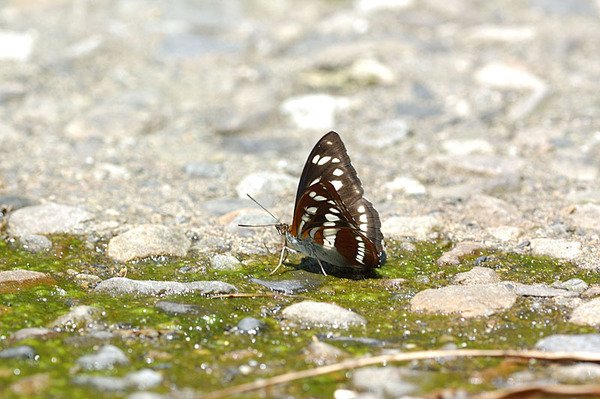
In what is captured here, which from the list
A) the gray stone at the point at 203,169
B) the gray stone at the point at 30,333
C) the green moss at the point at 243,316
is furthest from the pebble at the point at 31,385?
the gray stone at the point at 203,169

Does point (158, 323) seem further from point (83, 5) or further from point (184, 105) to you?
point (83, 5)

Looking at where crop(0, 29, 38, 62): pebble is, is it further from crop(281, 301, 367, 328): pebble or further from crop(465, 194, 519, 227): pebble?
crop(281, 301, 367, 328): pebble

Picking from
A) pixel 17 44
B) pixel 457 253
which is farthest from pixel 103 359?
pixel 17 44

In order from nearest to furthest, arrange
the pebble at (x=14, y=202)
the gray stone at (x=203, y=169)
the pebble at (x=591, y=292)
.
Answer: the pebble at (x=591, y=292)
the pebble at (x=14, y=202)
the gray stone at (x=203, y=169)

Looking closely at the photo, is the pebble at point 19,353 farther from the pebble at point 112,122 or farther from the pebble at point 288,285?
the pebble at point 112,122

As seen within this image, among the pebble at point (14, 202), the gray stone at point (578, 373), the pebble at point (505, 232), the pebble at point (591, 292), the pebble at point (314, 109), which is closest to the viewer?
the gray stone at point (578, 373)

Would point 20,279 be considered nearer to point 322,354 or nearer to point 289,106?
point 322,354

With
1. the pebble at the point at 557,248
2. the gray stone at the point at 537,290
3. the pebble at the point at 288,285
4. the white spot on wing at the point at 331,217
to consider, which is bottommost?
the gray stone at the point at 537,290
